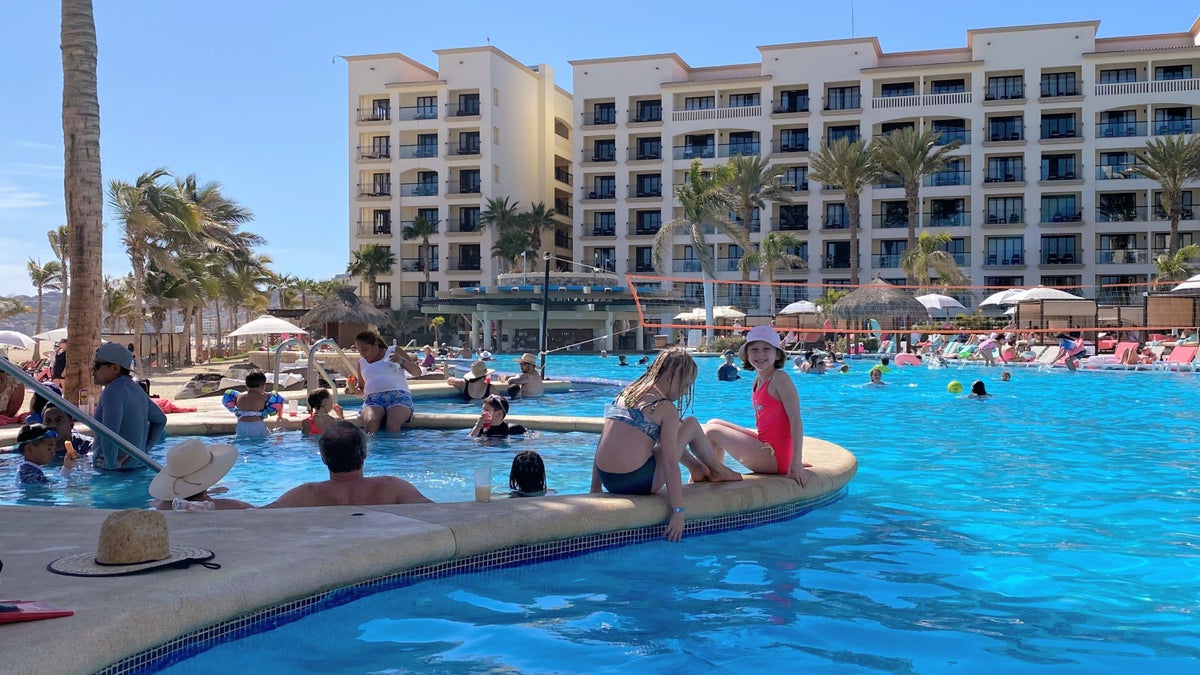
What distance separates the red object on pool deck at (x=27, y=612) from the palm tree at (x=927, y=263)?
49227 mm

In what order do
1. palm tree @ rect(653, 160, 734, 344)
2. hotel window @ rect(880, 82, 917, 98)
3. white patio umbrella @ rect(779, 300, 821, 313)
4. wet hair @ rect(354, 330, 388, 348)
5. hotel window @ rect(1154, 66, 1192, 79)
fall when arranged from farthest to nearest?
1. hotel window @ rect(880, 82, 917, 98)
2. hotel window @ rect(1154, 66, 1192, 79)
3. palm tree @ rect(653, 160, 734, 344)
4. white patio umbrella @ rect(779, 300, 821, 313)
5. wet hair @ rect(354, 330, 388, 348)

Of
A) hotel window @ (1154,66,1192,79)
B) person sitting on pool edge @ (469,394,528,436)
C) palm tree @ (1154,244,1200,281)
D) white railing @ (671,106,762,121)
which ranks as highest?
hotel window @ (1154,66,1192,79)

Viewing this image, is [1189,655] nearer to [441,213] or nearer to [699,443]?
[699,443]

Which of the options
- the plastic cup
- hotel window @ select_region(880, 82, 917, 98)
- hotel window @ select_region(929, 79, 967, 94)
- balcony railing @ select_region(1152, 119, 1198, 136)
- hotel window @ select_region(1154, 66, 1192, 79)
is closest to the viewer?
the plastic cup

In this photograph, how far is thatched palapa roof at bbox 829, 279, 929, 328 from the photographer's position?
38.5 meters

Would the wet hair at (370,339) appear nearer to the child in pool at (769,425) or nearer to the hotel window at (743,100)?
the child in pool at (769,425)

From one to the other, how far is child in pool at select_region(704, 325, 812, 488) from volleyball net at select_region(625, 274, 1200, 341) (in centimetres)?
2156

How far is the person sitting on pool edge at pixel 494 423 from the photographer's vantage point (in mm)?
11516

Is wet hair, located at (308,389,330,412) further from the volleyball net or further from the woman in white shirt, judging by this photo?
the volleyball net

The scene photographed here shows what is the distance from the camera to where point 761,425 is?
700 cm

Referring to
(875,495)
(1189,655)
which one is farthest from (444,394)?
(1189,655)

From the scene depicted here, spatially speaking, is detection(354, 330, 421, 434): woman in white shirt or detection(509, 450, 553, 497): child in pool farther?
detection(354, 330, 421, 434): woman in white shirt

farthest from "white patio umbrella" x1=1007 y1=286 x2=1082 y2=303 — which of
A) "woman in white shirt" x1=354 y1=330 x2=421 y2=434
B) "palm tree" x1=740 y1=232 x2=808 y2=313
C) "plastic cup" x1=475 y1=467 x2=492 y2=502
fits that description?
"plastic cup" x1=475 y1=467 x2=492 y2=502

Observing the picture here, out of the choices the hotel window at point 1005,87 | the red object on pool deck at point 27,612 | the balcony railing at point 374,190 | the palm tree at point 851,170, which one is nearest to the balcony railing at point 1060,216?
the hotel window at point 1005,87
